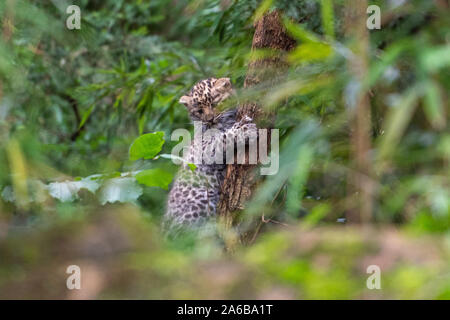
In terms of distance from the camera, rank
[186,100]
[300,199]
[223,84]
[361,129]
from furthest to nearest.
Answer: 1. [186,100]
2. [223,84]
3. [300,199]
4. [361,129]

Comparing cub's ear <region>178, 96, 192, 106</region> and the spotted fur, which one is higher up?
cub's ear <region>178, 96, 192, 106</region>

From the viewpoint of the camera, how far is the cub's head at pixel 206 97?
417cm

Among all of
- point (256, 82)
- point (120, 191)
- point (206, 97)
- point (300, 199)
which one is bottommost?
point (300, 199)

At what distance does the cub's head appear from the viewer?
164 inches

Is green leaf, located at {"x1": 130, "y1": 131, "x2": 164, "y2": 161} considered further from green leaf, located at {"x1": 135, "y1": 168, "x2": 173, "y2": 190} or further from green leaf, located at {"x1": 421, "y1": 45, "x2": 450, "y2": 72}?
green leaf, located at {"x1": 421, "y1": 45, "x2": 450, "y2": 72}

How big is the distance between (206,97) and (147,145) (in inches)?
38.8

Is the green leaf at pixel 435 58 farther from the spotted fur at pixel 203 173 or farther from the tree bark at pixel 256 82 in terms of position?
the spotted fur at pixel 203 173

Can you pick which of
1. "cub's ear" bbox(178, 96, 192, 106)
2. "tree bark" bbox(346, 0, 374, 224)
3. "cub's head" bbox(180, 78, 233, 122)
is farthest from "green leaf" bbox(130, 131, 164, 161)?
"tree bark" bbox(346, 0, 374, 224)

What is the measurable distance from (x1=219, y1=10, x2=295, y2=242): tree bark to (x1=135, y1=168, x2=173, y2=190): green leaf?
1.27 ft

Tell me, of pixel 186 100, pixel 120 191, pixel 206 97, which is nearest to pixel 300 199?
pixel 120 191

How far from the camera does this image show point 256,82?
3.36m

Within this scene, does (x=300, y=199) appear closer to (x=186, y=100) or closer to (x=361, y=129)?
(x=361, y=129)

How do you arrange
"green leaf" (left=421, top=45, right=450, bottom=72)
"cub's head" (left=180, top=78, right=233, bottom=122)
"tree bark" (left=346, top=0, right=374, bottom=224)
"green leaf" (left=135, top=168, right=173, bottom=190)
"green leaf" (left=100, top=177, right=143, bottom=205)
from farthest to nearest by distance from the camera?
"cub's head" (left=180, top=78, right=233, bottom=122) < "green leaf" (left=135, top=168, right=173, bottom=190) < "green leaf" (left=100, top=177, right=143, bottom=205) < "tree bark" (left=346, top=0, right=374, bottom=224) < "green leaf" (left=421, top=45, right=450, bottom=72)

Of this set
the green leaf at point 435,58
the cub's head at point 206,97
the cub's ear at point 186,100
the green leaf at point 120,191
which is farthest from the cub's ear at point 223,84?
the green leaf at point 435,58
